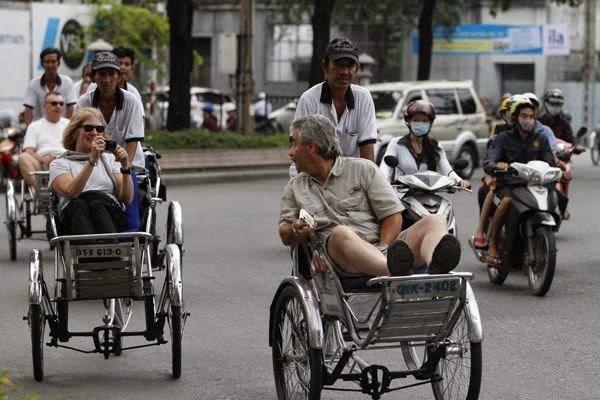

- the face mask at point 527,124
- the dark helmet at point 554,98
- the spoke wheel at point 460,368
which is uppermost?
the dark helmet at point 554,98

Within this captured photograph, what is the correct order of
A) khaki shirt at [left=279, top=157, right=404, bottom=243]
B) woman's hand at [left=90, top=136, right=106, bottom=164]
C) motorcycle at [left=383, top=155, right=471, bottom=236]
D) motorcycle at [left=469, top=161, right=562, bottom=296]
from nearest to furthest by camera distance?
khaki shirt at [left=279, top=157, right=404, bottom=243], woman's hand at [left=90, top=136, right=106, bottom=164], motorcycle at [left=383, top=155, right=471, bottom=236], motorcycle at [left=469, top=161, right=562, bottom=296]

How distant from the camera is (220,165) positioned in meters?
27.8

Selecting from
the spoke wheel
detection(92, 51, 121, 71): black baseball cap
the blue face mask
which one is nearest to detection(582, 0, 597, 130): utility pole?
the blue face mask

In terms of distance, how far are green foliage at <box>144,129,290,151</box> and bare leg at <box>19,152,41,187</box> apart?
11.8 meters

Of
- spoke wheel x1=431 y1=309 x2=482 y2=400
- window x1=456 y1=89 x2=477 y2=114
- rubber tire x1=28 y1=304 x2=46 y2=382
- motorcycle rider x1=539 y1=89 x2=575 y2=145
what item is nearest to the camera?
spoke wheel x1=431 y1=309 x2=482 y2=400

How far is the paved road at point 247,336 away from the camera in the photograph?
8.69 m

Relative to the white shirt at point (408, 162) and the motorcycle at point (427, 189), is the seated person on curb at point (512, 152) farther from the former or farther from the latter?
the motorcycle at point (427, 189)

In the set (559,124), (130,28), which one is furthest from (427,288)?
(130,28)

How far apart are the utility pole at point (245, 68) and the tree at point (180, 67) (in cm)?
148

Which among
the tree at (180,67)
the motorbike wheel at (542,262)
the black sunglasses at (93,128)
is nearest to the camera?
the black sunglasses at (93,128)

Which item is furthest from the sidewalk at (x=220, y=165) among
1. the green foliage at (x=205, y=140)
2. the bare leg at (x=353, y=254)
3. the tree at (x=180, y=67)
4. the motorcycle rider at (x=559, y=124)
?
the bare leg at (x=353, y=254)

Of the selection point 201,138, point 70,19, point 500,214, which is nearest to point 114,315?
point 500,214

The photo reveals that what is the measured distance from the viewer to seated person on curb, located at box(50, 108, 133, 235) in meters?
9.51

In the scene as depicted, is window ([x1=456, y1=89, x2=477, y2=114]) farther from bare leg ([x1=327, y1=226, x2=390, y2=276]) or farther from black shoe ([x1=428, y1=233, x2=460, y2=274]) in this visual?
black shoe ([x1=428, y1=233, x2=460, y2=274])
